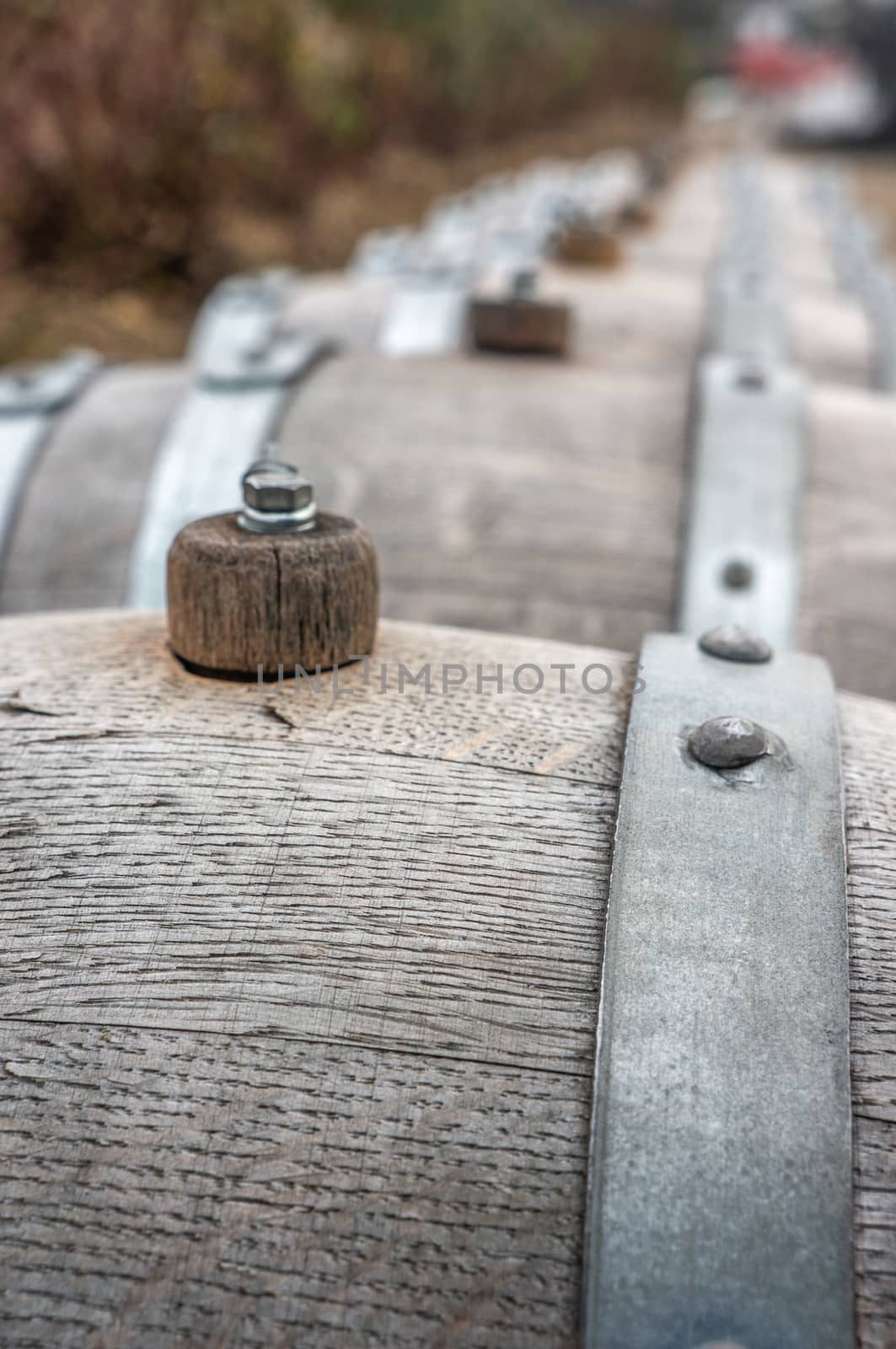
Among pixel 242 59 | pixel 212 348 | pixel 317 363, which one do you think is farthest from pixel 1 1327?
pixel 242 59

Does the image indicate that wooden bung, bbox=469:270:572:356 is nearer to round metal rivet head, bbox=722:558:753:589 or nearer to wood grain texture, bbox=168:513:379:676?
round metal rivet head, bbox=722:558:753:589

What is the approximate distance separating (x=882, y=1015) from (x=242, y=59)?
922 cm

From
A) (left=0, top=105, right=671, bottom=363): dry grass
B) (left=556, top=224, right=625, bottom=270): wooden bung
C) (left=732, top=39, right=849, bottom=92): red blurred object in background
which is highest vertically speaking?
(left=732, top=39, right=849, bottom=92): red blurred object in background

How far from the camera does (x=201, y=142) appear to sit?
8.10 m

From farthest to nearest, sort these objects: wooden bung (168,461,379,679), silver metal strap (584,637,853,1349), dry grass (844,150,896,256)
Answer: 1. dry grass (844,150,896,256)
2. wooden bung (168,461,379,679)
3. silver metal strap (584,637,853,1349)

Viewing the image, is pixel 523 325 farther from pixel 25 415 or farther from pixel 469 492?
pixel 25 415

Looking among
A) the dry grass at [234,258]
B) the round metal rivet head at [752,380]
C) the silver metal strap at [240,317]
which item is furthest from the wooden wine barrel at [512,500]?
the dry grass at [234,258]

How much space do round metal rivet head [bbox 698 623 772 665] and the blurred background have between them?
206 inches

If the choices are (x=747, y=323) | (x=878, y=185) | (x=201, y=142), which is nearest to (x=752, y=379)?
(x=747, y=323)

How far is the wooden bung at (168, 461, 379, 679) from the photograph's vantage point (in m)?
1.29

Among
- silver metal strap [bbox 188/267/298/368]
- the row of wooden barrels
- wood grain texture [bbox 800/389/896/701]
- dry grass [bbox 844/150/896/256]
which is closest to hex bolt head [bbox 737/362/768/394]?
wood grain texture [bbox 800/389/896/701]

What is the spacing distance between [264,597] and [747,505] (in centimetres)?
113

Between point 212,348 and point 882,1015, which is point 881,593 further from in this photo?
point 212,348

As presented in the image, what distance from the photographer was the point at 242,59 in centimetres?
887
